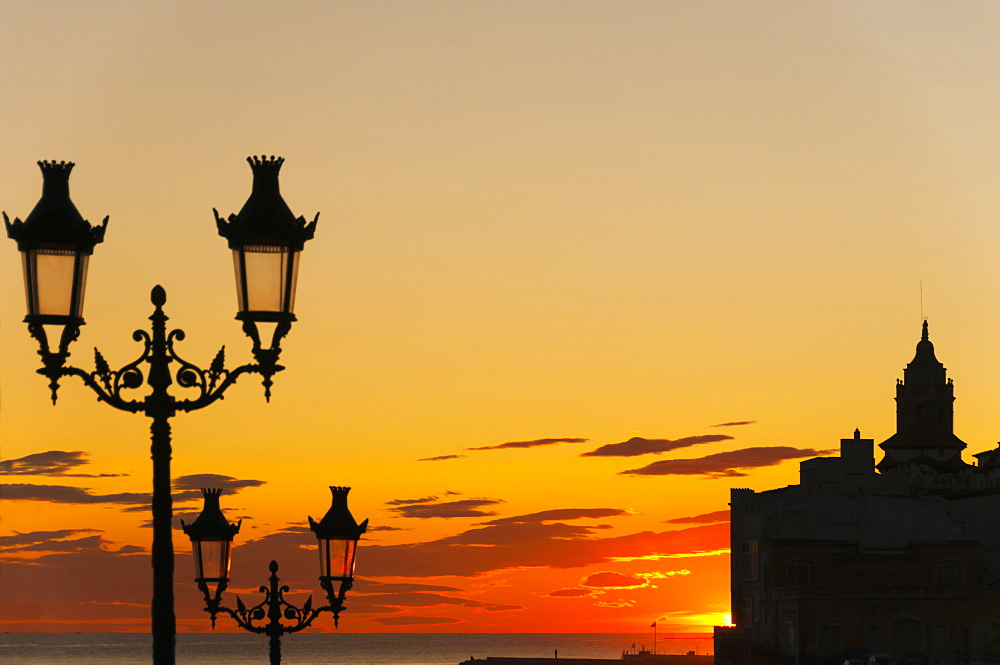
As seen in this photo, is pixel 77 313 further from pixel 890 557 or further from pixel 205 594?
pixel 890 557

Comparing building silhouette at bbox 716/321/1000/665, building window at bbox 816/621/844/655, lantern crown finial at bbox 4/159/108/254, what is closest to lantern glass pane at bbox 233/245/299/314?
lantern crown finial at bbox 4/159/108/254

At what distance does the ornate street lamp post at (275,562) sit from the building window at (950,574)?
8162 centimetres

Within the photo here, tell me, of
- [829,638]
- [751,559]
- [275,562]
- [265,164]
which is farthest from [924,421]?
[265,164]

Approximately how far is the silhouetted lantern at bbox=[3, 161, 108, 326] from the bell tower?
116023mm

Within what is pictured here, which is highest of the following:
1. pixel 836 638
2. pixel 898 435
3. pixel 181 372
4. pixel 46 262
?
pixel 898 435

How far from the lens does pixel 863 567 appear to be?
9981 centimetres

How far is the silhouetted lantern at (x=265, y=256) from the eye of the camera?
12.9 meters

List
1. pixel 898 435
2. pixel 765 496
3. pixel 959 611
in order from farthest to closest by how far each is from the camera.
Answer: pixel 898 435 < pixel 765 496 < pixel 959 611

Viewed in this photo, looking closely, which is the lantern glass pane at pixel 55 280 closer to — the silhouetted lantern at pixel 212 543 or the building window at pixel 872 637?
the silhouetted lantern at pixel 212 543

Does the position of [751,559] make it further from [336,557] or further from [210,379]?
[210,379]

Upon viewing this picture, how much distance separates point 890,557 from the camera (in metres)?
100

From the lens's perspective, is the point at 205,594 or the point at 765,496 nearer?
the point at 205,594

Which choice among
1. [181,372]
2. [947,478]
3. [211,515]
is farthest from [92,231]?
[947,478]

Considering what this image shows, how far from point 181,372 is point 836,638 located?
90.9 metres
